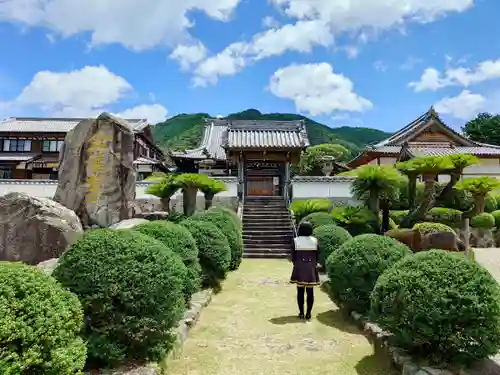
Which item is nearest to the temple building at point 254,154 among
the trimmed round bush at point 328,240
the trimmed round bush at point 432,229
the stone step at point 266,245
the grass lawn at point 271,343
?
the stone step at point 266,245

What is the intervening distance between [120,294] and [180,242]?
103 inches

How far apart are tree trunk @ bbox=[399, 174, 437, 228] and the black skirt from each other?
10629 mm

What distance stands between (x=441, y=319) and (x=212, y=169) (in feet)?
84.5

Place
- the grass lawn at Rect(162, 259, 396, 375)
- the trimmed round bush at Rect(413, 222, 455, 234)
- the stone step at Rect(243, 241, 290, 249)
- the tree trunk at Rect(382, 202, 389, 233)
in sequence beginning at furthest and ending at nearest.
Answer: the tree trunk at Rect(382, 202, 389, 233) < the stone step at Rect(243, 241, 290, 249) < the trimmed round bush at Rect(413, 222, 455, 234) < the grass lawn at Rect(162, 259, 396, 375)

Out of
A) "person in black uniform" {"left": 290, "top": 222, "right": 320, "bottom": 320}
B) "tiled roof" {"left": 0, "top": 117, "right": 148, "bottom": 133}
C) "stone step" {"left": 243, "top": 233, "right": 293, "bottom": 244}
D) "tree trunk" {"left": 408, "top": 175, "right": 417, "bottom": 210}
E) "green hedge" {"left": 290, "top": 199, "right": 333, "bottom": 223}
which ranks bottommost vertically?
"stone step" {"left": 243, "top": 233, "right": 293, "bottom": 244}

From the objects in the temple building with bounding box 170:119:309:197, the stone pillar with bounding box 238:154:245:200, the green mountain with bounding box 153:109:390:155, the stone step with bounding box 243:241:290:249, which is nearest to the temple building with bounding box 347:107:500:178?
the temple building with bounding box 170:119:309:197

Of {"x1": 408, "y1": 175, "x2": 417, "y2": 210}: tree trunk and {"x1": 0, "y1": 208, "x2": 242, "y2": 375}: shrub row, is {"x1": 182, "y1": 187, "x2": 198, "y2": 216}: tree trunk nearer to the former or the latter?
{"x1": 408, "y1": 175, "x2": 417, "y2": 210}: tree trunk

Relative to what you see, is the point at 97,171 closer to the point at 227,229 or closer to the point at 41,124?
the point at 227,229

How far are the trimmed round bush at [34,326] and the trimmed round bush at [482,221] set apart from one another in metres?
17.8

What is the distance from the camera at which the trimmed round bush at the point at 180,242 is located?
20.9 feet

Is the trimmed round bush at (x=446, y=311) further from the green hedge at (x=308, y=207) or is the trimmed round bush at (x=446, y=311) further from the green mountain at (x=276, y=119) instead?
the green mountain at (x=276, y=119)

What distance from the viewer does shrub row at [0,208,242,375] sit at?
275 cm

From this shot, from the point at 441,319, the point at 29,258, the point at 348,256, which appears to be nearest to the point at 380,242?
the point at 348,256

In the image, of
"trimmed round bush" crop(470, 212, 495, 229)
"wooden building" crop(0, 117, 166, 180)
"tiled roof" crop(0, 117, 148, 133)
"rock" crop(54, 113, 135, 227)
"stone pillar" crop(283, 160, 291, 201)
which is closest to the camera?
"rock" crop(54, 113, 135, 227)
